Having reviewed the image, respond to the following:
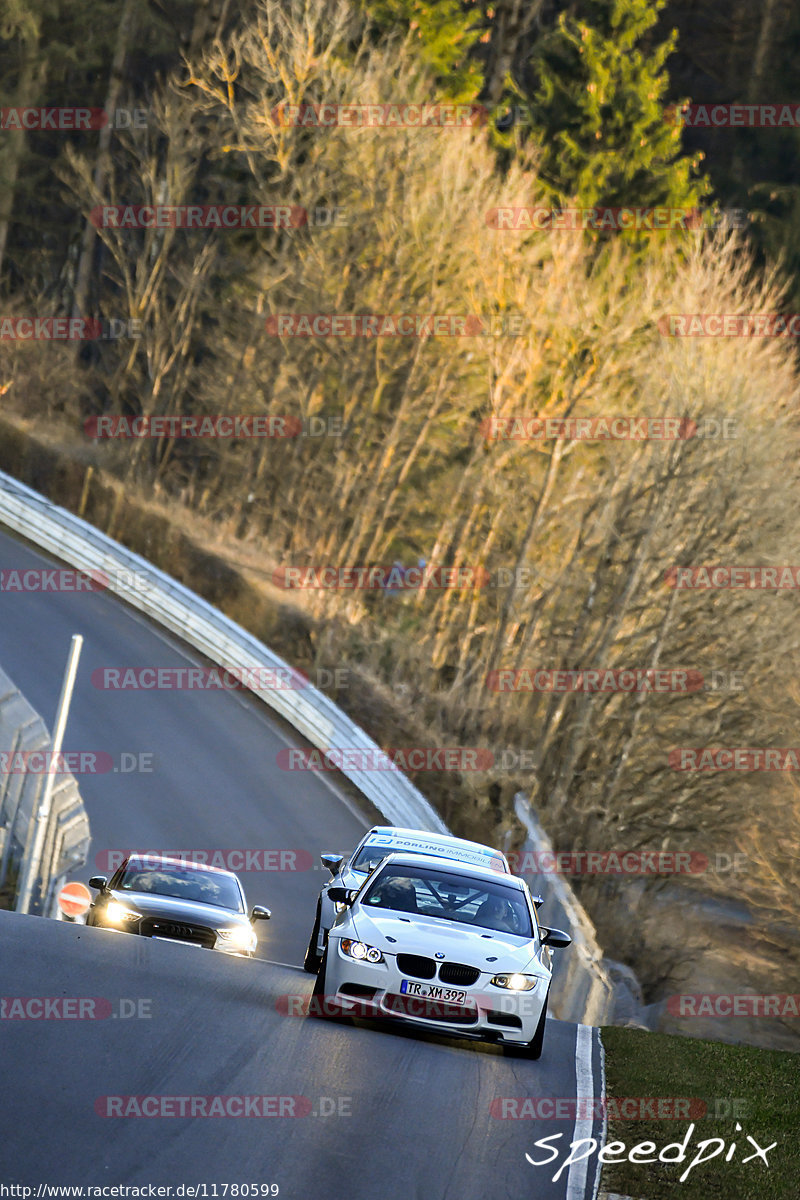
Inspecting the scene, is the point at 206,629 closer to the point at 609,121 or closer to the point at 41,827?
the point at 41,827

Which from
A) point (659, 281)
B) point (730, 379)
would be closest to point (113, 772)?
point (730, 379)

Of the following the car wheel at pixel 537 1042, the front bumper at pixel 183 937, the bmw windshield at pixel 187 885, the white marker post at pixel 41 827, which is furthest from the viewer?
the white marker post at pixel 41 827

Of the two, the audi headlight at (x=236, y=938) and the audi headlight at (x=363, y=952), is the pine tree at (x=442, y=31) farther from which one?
the audi headlight at (x=363, y=952)

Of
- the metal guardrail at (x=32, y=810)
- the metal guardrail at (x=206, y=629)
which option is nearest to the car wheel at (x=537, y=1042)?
the metal guardrail at (x=32, y=810)

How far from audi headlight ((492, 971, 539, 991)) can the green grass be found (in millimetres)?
991

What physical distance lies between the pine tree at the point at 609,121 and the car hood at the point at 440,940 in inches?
1729

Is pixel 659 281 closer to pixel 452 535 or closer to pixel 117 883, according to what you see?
pixel 452 535

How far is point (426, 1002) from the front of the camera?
11.7 metres

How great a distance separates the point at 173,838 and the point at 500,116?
36624 mm

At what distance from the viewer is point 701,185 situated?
53.1m

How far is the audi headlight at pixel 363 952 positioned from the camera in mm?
11680

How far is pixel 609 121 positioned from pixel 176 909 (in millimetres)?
43838

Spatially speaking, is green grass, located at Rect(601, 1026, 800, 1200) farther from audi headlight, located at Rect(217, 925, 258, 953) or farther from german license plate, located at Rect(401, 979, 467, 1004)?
audi headlight, located at Rect(217, 925, 258, 953)

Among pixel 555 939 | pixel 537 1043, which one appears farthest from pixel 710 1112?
pixel 555 939
